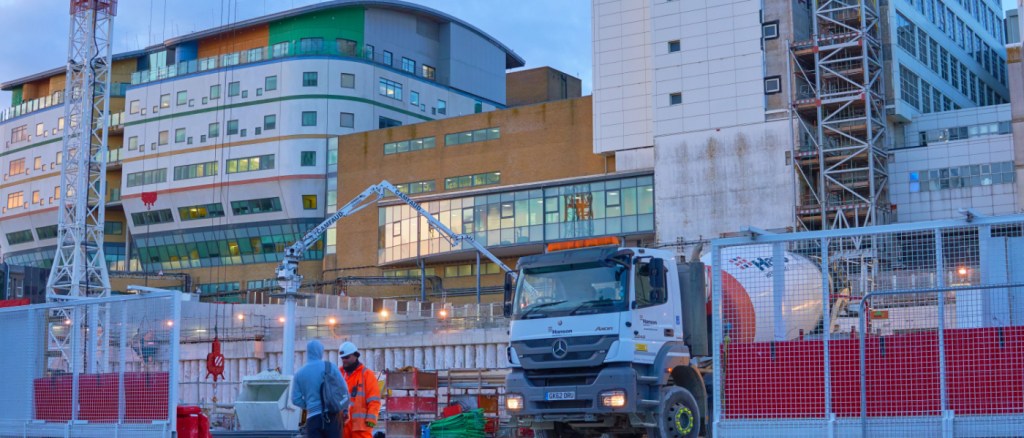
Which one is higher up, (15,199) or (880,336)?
(15,199)

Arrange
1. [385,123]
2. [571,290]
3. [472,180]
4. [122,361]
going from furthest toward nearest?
[385,123]
[472,180]
[571,290]
[122,361]

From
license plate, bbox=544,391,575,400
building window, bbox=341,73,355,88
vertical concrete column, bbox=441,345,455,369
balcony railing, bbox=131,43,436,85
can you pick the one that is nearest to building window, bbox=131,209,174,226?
balcony railing, bbox=131,43,436,85

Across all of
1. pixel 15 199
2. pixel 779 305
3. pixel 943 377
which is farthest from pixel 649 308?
pixel 15 199

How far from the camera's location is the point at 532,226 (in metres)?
73.0

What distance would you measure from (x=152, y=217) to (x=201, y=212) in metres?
5.70

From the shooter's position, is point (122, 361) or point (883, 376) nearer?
point (883, 376)

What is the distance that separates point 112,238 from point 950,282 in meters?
93.8

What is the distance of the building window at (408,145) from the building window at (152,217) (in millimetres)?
20789

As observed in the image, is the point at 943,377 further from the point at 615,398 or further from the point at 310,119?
the point at 310,119

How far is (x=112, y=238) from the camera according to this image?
10056 centimetres

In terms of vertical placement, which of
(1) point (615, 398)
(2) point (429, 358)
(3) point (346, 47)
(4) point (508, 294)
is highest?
(3) point (346, 47)

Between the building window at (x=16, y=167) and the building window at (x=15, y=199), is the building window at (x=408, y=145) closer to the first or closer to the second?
the building window at (x=15, y=199)

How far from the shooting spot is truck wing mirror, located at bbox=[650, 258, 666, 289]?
2078 centimetres

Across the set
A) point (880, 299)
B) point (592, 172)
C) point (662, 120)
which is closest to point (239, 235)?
point (592, 172)
